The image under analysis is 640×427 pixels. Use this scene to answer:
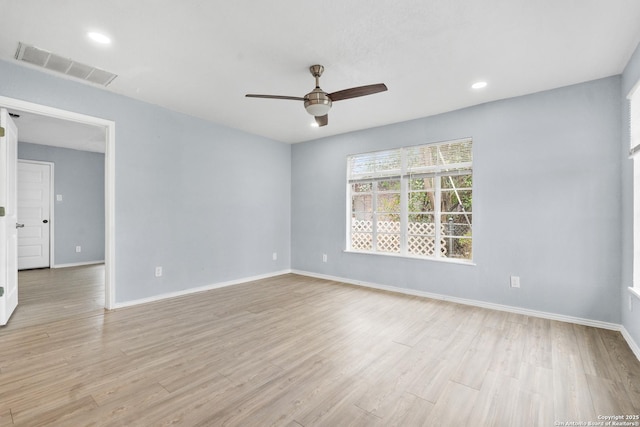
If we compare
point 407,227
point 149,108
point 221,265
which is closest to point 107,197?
point 149,108

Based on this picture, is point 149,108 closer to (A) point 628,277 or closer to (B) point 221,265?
(B) point 221,265

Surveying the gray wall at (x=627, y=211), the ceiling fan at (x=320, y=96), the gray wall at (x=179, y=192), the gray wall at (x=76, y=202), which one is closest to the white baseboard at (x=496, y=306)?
the gray wall at (x=627, y=211)

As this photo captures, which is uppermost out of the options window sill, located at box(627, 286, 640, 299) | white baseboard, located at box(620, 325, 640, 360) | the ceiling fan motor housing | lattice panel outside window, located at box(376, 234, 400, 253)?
the ceiling fan motor housing

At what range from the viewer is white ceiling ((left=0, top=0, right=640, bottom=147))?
204cm

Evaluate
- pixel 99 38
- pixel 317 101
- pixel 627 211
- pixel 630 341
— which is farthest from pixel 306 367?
pixel 627 211

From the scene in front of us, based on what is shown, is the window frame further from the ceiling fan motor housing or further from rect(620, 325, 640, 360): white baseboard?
the ceiling fan motor housing

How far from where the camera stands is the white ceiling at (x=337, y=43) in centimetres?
204

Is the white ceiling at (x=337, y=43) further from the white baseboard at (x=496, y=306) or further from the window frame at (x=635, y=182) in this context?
the white baseboard at (x=496, y=306)

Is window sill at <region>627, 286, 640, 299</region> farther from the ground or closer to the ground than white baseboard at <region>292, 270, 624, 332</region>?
farther from the ground

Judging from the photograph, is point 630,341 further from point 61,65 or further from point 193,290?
point 61,65

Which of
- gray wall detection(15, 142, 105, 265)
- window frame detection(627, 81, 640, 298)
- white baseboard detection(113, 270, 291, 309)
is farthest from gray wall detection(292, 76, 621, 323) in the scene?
gray wall detection(15, 142, 105, 265)

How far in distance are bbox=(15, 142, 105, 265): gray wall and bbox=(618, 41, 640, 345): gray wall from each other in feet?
29.0

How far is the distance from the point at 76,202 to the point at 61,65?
477 centimetres

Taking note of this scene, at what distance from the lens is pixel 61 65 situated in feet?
9.31
